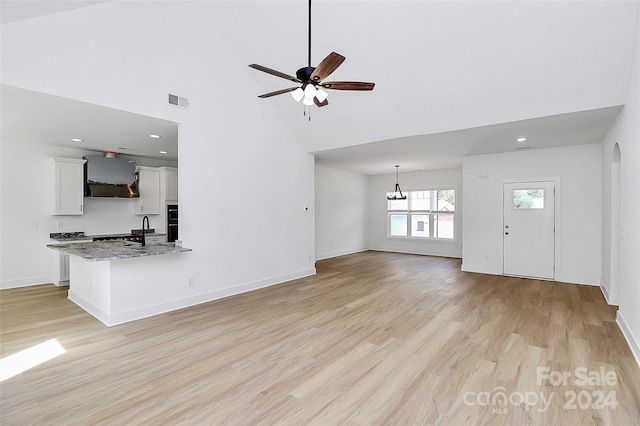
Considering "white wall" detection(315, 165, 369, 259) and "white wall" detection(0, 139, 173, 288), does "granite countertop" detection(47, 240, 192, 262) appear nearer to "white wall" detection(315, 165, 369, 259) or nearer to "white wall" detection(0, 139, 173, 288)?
"white wall" detection(0, 139, 173, 288)

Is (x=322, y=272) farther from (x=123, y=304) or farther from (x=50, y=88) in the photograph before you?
(x=50, y=88)

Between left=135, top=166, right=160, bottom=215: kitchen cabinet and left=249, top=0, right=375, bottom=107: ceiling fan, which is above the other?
left=249, top=0, right=375, bottom=107: ceiling fan

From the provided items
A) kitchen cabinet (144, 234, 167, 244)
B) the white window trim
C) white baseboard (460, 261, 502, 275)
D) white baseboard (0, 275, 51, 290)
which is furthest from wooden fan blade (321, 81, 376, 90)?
the white window trim

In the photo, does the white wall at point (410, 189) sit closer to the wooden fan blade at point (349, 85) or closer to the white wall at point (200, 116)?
the white wall at point (200, 116)

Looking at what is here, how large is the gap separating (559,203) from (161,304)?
754 centimetres

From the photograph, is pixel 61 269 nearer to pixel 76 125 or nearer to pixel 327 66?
pixel 76 125

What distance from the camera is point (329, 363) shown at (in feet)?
9.39

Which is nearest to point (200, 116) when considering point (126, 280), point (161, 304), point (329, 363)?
point (126, 280)

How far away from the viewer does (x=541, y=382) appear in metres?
2.52

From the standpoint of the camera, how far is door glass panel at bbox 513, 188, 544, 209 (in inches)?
248

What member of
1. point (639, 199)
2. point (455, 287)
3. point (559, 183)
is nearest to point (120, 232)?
point (455, 287)

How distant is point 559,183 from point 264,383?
6.73 m

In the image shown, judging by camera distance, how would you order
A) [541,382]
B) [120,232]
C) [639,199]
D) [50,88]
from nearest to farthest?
[541,382] < [639,199] < [50,88] < [120,232]

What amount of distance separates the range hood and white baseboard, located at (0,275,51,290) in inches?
71.5
